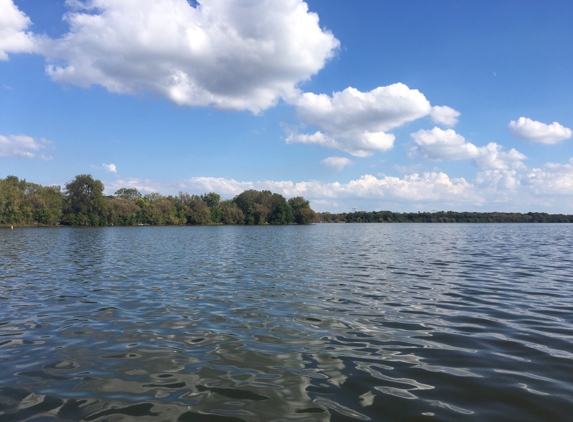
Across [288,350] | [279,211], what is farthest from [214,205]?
[288,350]

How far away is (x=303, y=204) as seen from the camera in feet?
573

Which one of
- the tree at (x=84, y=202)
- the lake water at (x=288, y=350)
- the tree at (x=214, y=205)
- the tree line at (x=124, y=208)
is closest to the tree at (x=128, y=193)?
the tree line at (x=124, y=208)

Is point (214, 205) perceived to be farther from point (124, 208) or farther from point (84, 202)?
point (84, 202)

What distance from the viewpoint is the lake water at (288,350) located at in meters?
5.55

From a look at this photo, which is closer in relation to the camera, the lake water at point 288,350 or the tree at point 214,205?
the lake water at point 288,350

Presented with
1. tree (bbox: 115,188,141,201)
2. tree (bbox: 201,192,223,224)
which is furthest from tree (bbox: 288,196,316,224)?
tree (bbox: 115,188,141,201)

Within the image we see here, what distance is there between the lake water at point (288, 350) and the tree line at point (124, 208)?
353ft

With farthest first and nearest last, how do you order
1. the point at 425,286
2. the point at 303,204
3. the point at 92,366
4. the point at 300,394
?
Answer: the point at 303,204, the point at 425,286, the point at 92,366, the point at 300,394

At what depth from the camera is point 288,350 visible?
26.2 ft

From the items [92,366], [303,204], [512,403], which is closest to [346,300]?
[512,403]

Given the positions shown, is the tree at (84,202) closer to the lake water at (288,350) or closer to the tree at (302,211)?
the tree at (302,211)

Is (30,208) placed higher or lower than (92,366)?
higher

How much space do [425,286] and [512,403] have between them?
9.97 meters

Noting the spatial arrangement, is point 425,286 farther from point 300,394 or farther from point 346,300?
point 300,394
